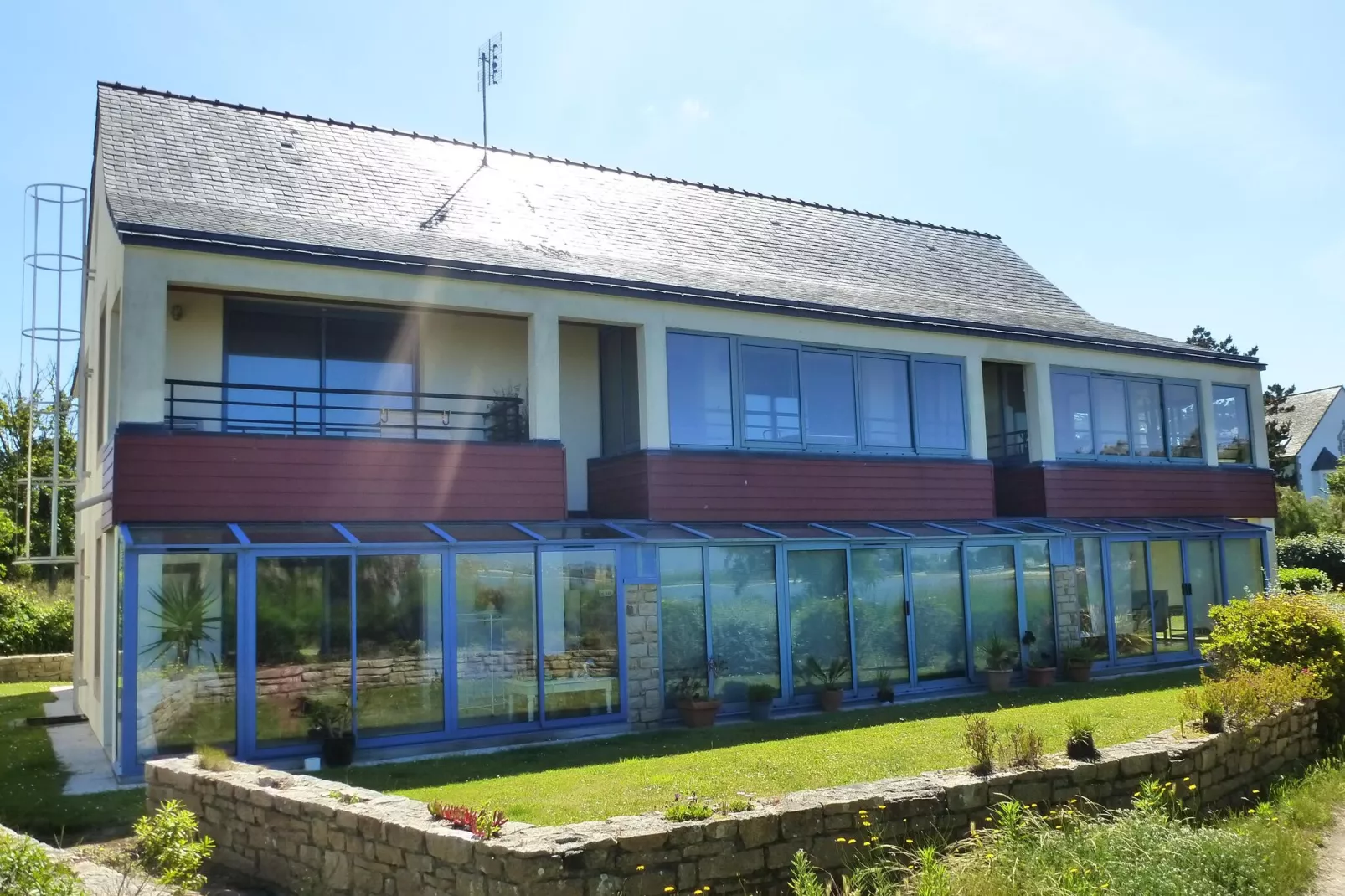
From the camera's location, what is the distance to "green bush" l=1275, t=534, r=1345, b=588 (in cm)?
2894

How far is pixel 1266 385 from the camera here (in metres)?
53.5

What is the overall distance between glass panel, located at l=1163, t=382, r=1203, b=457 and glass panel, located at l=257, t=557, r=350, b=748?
610 inches

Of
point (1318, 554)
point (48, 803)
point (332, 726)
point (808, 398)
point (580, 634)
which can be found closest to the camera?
point (48, 803)

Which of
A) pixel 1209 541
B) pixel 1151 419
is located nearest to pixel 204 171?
pixel 1151 419

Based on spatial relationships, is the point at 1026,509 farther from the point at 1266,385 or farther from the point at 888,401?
the point at 1266,385

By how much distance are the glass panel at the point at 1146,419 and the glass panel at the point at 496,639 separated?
12308mm

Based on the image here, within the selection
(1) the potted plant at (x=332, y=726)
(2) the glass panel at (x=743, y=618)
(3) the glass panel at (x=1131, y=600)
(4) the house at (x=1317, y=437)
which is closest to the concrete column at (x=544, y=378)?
(2) the glass panel at (x=743, y=618)

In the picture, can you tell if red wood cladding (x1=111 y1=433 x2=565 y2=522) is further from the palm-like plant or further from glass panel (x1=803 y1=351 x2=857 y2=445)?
glass panel (x1=803 y1=351 x2=857 y2=445)

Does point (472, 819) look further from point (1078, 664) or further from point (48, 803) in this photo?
point (1078, 664)

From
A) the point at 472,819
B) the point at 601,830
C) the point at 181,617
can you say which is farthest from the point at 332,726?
the point at 601,830

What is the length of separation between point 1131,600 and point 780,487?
7215 mm

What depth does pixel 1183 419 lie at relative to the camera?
2050cm

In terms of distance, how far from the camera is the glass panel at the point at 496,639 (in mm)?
12344

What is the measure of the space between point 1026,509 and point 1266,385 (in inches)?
1664
